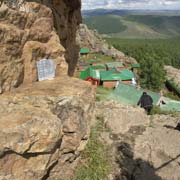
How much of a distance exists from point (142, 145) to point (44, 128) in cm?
564

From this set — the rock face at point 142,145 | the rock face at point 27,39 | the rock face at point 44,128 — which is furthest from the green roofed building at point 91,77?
the rock face at point 44,128

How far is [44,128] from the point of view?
20.1 ft

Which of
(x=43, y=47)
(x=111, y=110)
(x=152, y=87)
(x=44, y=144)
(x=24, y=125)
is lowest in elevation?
(x=152, y=87)

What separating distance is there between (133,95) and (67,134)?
2087 centimetres

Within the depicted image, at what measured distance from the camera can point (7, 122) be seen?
5.87 m

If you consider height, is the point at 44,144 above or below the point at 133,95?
above

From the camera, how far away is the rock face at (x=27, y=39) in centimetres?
693

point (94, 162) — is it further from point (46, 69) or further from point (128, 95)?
point (128, 95)

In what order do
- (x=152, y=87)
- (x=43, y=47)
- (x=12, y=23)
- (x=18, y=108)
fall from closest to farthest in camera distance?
(x=18, y=108) → (x=12, y=23) → (x=43, y=47) → (x=152, y=87)

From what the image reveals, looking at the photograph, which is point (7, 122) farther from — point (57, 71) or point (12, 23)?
point (57, 71)

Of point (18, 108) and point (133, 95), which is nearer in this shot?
point (18, 108)

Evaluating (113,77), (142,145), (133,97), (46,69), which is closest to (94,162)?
(142,145)

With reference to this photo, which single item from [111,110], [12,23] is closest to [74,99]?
[12,23]

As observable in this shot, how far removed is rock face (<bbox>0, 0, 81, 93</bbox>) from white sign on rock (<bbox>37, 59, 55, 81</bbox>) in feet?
0.48
